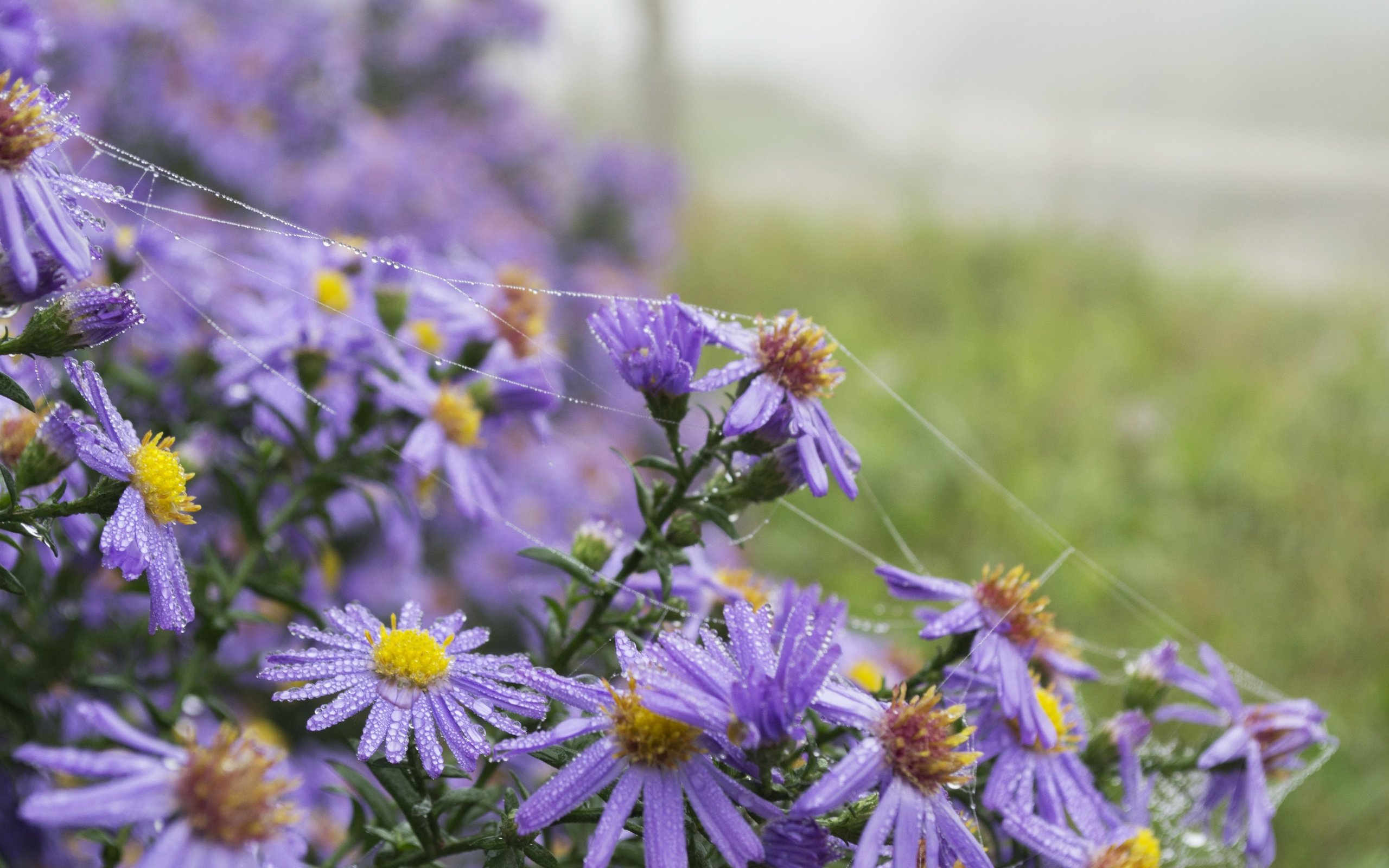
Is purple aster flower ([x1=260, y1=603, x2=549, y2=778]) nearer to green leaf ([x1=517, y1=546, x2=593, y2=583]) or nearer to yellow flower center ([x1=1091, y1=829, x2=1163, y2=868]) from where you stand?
green leaf ([x1=517, y1=546, x2=593, y2=583])

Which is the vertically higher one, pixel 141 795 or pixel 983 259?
pixel 983 259

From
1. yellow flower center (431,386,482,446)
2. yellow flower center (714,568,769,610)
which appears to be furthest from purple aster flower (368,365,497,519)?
yellow flower center (714,568,769,610)

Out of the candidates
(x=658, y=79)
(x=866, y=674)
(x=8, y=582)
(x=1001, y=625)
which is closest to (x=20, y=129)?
(x=8, y=582)

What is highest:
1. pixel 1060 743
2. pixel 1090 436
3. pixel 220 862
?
pixel 1090 436

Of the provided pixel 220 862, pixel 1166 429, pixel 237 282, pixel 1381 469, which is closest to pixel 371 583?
pixel 237 282

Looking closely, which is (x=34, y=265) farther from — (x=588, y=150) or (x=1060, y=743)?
(x=588, y=150)

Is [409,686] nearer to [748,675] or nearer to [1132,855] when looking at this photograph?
[748,675]

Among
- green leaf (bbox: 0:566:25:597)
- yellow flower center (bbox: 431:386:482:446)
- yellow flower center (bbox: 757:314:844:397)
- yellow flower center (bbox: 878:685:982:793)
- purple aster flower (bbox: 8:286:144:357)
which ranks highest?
yellow flower center (bbox: 757:314:844:397)
